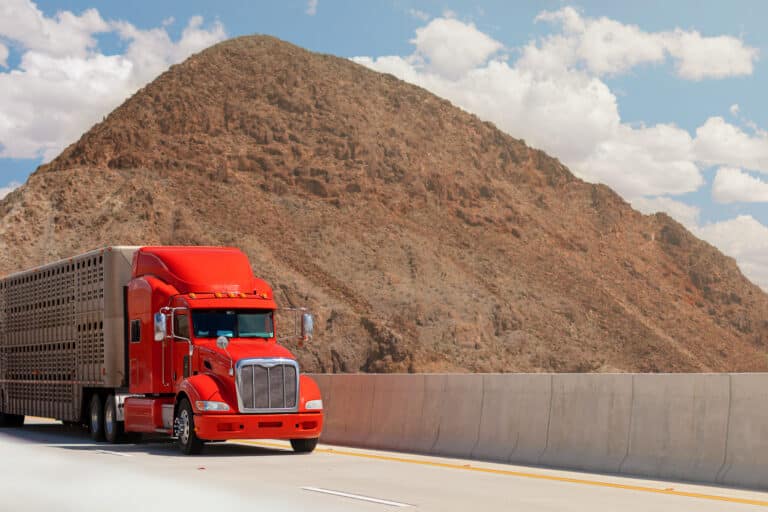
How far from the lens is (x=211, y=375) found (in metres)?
17.8

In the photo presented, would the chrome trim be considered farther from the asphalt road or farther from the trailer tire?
the trailer tire

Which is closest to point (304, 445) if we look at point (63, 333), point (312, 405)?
point (312, 405)

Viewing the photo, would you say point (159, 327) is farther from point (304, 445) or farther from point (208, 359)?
point (304, 445)

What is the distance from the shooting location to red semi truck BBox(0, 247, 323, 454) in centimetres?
1759

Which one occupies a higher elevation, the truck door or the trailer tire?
the truck door

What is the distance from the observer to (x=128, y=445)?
67.1 feet

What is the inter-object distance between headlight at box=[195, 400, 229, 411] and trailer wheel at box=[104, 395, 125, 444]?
377cm

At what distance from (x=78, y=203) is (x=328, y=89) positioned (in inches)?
982

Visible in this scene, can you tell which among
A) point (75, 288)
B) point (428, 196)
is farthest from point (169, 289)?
point (428, 196)

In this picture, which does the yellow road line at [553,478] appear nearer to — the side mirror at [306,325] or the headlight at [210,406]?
the side mirror at [306,325]

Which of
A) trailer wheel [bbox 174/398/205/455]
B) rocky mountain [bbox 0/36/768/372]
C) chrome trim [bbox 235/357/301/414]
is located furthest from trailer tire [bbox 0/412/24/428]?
rocky mountain [bbox 0/36/768/372]

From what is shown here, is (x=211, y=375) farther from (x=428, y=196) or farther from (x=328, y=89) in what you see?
(x=328, y=89)

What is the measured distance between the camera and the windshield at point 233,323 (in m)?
18.7

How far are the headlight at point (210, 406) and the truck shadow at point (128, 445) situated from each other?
906mm
